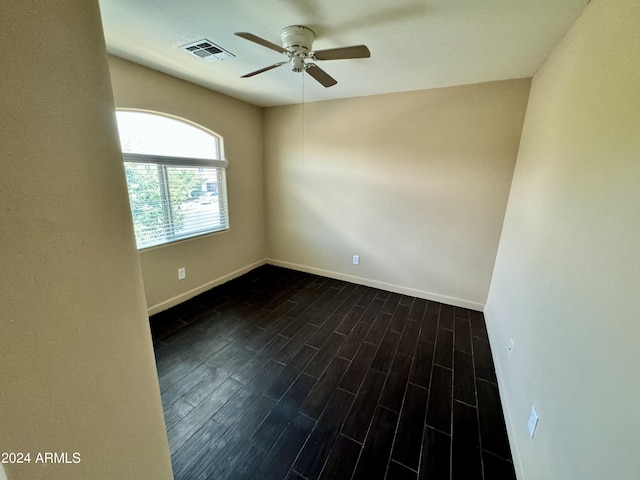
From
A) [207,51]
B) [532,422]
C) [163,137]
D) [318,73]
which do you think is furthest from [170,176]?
[532,422]

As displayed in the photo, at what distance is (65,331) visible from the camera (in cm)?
57

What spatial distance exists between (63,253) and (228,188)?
3.05m

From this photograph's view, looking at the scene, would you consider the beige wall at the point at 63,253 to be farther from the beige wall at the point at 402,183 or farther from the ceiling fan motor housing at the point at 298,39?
the beige wall at the point at 402,183

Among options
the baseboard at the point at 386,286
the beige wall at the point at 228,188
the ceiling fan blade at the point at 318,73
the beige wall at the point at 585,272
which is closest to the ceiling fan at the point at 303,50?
the ceiling fan blade at the point at 318,73

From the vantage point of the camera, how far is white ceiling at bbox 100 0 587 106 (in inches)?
57.6

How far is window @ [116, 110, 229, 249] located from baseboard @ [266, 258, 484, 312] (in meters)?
1.31

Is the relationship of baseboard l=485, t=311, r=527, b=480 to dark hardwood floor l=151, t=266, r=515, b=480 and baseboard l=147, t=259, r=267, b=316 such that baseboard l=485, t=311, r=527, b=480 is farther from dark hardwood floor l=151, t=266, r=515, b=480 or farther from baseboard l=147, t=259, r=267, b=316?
baseboard l=147, t=259, r=267, b=316

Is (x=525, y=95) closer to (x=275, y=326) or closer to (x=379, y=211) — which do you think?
(x=379, y=211)

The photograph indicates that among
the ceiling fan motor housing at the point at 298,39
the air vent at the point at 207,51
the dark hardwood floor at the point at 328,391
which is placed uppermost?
the air vent at the point at 207,51

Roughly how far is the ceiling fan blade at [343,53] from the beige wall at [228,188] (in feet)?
5.70

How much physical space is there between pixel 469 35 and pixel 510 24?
0.74 feet

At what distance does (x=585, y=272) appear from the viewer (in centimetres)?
105

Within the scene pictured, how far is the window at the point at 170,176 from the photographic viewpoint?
239 cm

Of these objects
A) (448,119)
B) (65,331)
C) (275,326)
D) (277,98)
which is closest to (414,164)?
(448,119)
